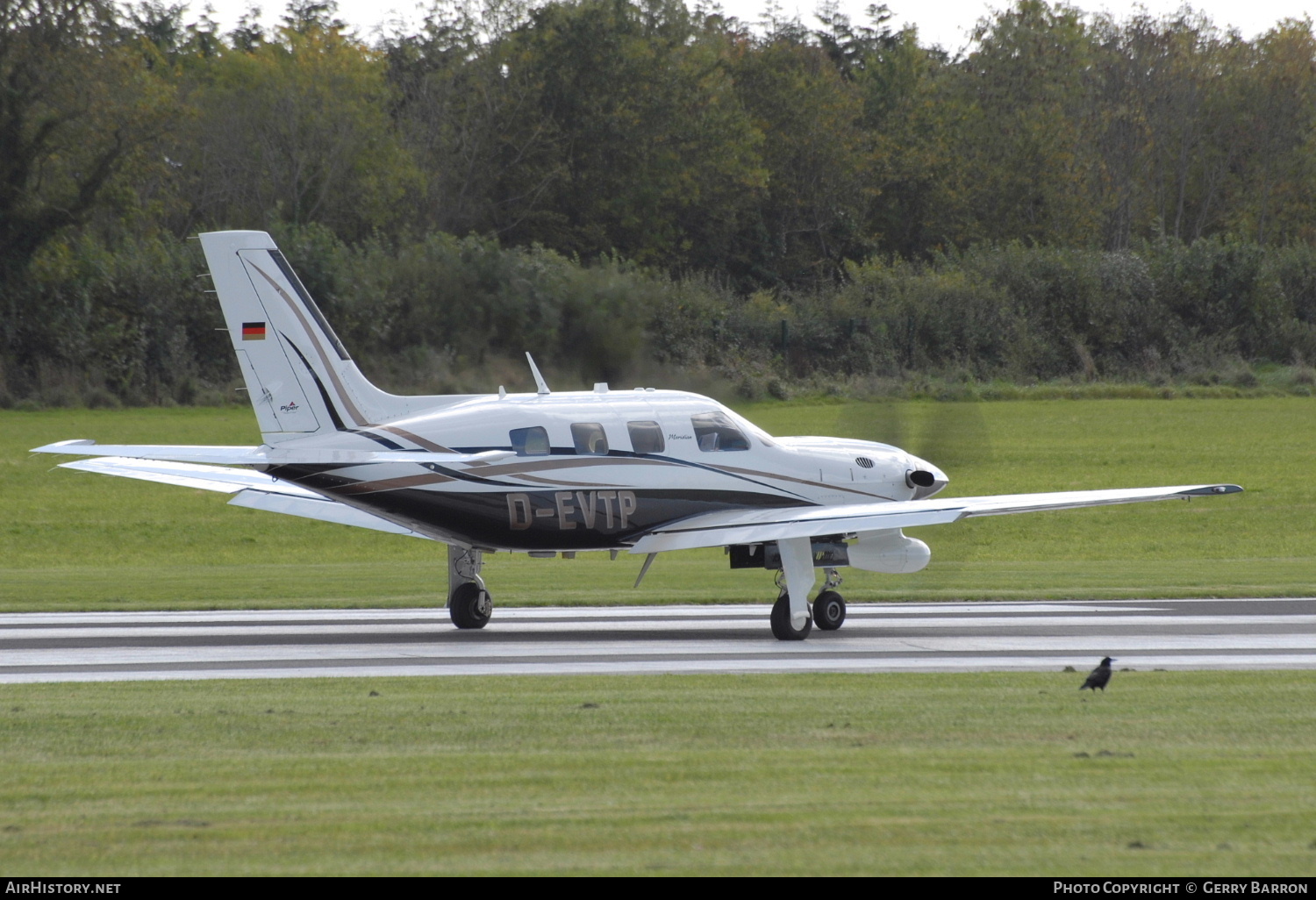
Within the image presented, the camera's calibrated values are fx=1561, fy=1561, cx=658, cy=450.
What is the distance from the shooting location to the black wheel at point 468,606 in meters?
19.0

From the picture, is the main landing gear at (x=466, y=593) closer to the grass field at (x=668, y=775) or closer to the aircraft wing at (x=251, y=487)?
the aircraft wing at (x=251, y=487)

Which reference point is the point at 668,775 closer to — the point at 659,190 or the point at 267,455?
the point at 267,455

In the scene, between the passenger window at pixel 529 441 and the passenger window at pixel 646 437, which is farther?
the passenger window at pixel 646 437

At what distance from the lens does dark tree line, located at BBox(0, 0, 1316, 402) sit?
35.4 meters

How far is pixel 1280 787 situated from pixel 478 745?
4.98 metres

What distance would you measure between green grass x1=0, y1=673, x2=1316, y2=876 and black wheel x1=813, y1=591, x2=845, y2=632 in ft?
16.7

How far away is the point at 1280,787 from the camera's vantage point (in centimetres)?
886

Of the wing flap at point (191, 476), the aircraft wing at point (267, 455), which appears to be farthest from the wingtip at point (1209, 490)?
the wing flap at point (191, 476)

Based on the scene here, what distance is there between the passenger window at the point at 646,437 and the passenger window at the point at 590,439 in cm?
36

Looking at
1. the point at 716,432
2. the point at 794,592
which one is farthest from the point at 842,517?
the point at 716,432

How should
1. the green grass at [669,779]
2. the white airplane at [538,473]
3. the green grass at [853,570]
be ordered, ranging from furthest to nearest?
the green grass at [853,570], the white airplane at [538,473], the green grass at [669,779]

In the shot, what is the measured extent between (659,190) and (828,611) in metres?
41.2

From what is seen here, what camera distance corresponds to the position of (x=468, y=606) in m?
19.0
